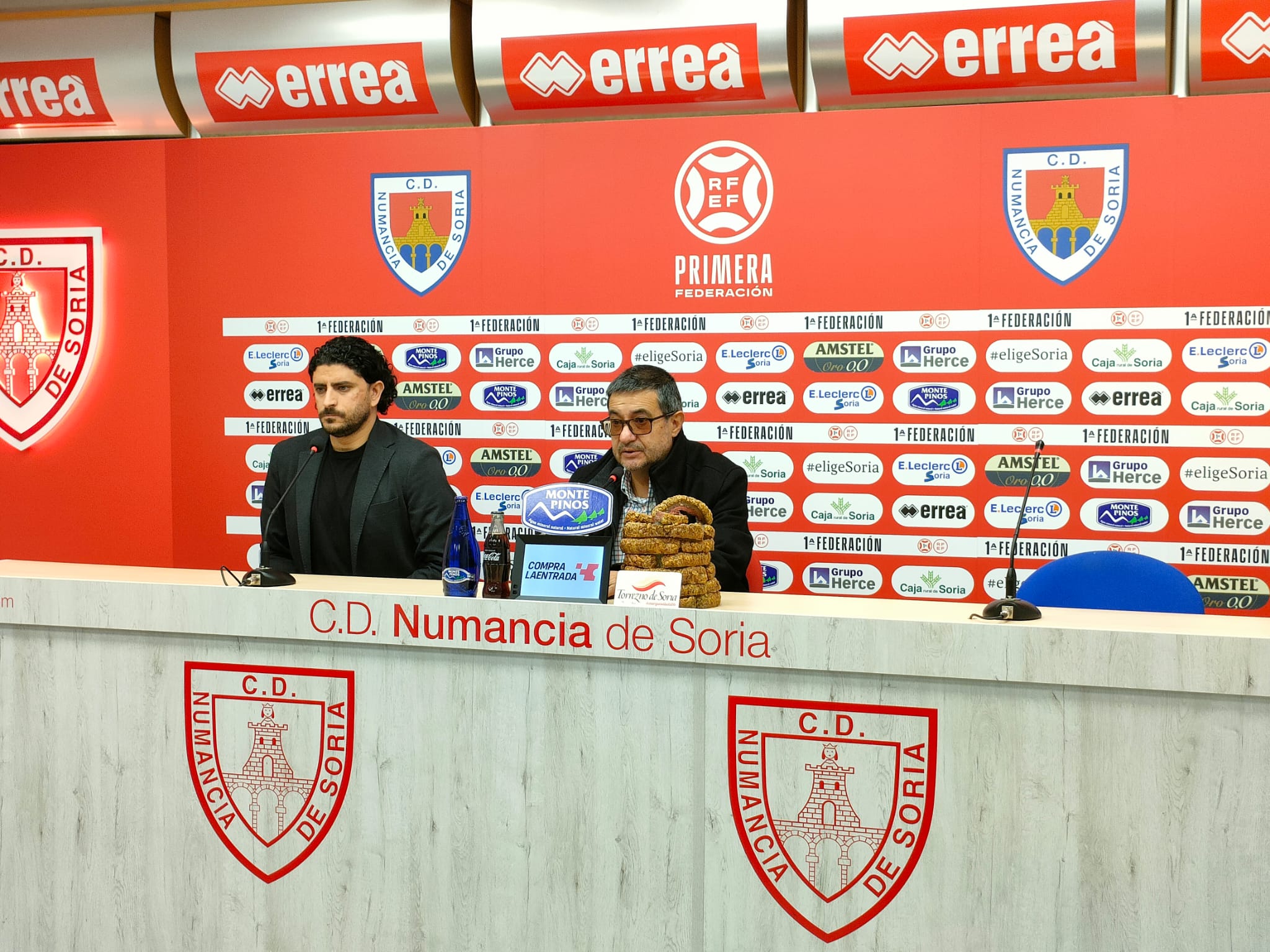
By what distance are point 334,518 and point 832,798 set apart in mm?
1576

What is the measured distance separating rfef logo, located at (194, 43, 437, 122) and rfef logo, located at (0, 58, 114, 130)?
44cm

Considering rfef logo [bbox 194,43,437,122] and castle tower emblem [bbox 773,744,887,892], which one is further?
rfef logo [bbox 194,43,437,122]

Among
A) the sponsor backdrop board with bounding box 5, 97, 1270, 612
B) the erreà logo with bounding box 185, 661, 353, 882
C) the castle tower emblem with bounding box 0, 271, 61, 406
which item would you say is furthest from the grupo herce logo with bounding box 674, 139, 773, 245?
the castle tower emblem with bounding box 0, 271, 61, 406

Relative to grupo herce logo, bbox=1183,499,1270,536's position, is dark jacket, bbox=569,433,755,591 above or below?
above

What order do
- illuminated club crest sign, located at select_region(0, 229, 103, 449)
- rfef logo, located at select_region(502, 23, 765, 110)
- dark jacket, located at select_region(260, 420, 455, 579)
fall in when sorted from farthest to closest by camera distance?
illuminated club crest sign, located at select_region(0, 229, 103, 449) < rfef logo, located at select_region(502, 23, 765, 110) < dark jacket, located at select_region(260, 420, 455, 579)

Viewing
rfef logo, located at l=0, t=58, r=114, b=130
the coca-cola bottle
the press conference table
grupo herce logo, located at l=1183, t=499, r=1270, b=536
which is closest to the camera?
the press conference table

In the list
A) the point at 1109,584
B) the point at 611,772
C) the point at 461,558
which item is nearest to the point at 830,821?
the point at 611,772

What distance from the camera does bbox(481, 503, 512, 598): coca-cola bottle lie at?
2174 mm

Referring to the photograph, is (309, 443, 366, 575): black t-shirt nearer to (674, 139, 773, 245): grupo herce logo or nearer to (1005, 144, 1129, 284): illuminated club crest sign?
(674, 139, 773, 245): grupo herce logo

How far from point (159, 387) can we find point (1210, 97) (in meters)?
3.85

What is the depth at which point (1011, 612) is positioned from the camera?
1.93 m

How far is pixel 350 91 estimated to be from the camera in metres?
3.82

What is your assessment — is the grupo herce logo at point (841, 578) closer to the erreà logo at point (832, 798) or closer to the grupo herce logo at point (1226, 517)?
the grupo herce logo at point (1226, 517)

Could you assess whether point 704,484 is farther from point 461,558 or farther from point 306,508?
point 306,508
